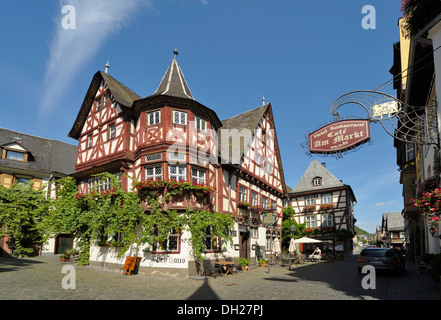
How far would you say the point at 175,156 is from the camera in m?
16.3

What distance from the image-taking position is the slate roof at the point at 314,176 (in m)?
39.1

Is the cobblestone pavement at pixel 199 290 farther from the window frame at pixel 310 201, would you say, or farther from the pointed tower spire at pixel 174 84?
the window frame at pixel 310 201

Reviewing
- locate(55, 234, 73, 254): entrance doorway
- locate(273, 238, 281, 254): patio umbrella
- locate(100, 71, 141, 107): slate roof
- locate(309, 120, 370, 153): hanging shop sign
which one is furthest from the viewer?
locate(55, 234, 73, 254): entrance doorway

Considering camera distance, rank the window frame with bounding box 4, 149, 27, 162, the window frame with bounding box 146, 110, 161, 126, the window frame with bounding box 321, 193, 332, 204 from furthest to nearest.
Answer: the window frame with bounding box 321, 193, 332, 204 < the window frame with bounding box 4, 149, 27, 162 < the window frame with bounding box 146, 110, 161, 126

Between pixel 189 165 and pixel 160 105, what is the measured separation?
3644 millimetres

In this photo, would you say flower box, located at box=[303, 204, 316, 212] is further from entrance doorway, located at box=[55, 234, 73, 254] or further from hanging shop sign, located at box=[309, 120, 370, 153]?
hanging shop sign, located at box=[309, 120, 370, 153]

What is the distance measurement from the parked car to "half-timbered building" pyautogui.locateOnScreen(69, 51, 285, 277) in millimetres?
5419

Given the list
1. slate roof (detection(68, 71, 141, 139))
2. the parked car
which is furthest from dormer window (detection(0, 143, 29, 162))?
the parked car

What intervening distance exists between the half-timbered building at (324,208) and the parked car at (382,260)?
711 inches

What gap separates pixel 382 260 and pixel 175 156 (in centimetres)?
1143

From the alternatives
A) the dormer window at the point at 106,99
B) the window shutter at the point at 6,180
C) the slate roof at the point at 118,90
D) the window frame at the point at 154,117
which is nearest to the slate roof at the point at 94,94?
the slate roof at the point at 118,90

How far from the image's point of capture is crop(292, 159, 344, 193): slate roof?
3910 cm

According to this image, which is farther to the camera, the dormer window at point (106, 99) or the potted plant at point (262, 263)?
the potted plant at point (262, 263)
